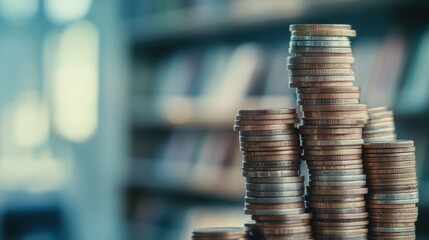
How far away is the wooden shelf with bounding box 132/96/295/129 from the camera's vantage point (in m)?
6.02

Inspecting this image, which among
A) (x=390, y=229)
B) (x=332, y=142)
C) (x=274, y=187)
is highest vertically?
(x=332, y=142)

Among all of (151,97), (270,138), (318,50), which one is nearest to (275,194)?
(270,138)

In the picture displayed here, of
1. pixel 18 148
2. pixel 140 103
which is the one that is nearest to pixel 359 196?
pixel 140 103

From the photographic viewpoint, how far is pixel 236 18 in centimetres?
605

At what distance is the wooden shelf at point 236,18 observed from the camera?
5.16 metres

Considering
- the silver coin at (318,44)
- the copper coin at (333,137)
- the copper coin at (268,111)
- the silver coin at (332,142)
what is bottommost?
the silver coin at (332,142)

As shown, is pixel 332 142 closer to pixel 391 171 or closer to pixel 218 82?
pixel 391 171

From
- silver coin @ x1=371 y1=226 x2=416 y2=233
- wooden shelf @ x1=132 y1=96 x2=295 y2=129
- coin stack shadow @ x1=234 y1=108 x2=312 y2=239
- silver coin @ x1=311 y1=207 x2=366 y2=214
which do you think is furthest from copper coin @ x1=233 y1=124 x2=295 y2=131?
wooden shelf @ x1=132 y1=96 x2=295 y2=129

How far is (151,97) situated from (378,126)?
16.2 feet

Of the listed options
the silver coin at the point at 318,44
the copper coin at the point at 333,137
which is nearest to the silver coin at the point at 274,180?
the copper coin at the point at 333,137

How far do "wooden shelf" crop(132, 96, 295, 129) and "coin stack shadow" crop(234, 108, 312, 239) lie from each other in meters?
3.11

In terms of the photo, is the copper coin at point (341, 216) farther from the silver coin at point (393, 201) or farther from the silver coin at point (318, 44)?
the silver coin at point (318, 44)

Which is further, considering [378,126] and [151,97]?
[151,97]

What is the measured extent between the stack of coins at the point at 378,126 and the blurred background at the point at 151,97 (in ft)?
6.73
